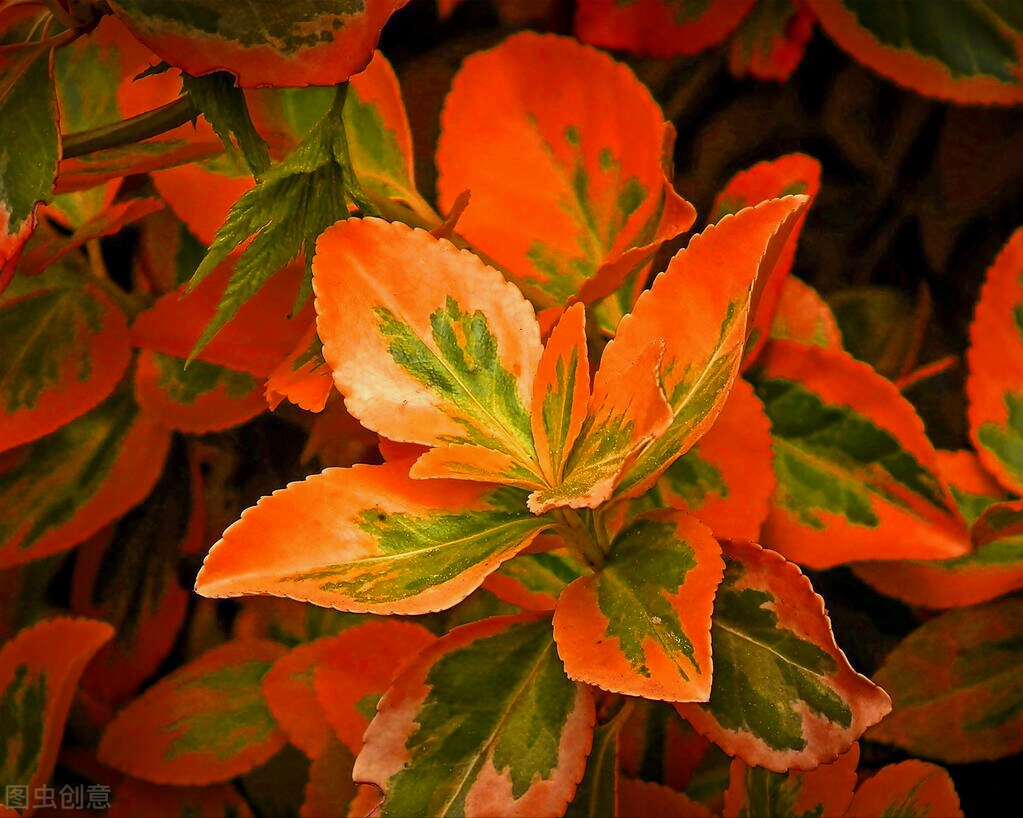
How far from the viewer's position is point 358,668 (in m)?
0.51

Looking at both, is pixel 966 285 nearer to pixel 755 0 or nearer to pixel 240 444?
pixel 755 0

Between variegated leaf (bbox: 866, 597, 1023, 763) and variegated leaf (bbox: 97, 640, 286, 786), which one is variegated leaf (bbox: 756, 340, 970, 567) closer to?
variegated leaf (bbox: 866, 597, 1023, 763)

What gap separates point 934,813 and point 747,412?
0.20 m

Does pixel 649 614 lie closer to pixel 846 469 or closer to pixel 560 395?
pixel 560 395

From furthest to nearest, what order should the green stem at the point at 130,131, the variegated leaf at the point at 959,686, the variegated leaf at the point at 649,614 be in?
the variegated leaf at the point at 959,686 → the green stem at the point at 130,131 → the variegated leaf at the point at 649,614

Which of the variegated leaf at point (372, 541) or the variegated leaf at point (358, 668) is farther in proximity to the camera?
the variegated leaf at point (358, 668)

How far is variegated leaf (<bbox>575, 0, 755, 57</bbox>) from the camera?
63 cm

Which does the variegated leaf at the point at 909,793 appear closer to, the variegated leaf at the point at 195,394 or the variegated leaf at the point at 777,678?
the variegated leaf at the point at 777,678

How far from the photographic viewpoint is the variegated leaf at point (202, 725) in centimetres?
60

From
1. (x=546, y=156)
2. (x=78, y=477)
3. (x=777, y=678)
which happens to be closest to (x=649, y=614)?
(x=777, y=678)

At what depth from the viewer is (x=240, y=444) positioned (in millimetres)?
686

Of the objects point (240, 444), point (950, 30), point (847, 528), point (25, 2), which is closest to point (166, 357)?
point (240, 444)

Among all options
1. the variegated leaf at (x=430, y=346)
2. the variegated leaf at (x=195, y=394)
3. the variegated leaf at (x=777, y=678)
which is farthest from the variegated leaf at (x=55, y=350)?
the variegated leaf at (x=777, y=678)

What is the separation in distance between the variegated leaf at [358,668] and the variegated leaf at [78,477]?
0.58 feet
